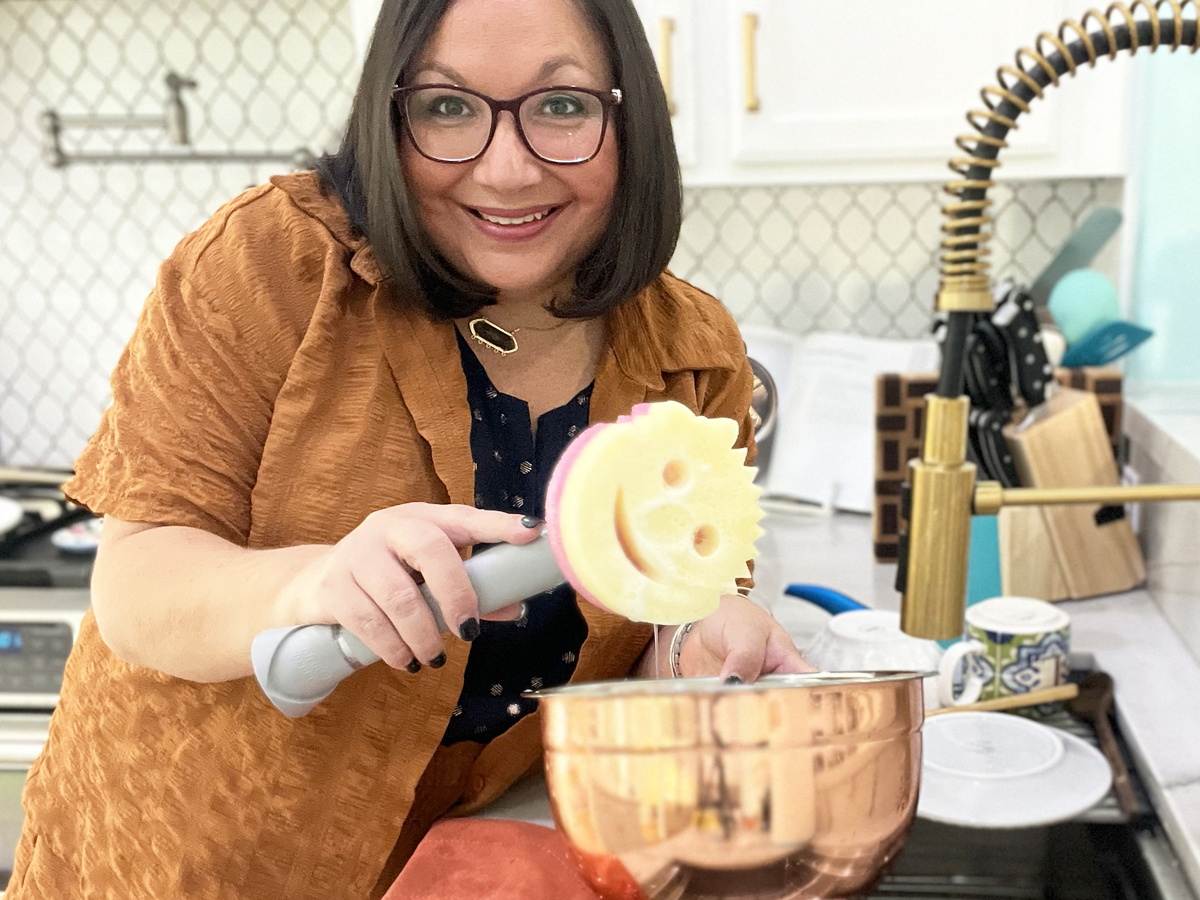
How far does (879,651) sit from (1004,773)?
0.51 feet

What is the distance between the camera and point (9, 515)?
169cm

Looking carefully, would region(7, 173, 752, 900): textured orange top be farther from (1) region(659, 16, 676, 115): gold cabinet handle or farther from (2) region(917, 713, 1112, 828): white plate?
(1) region(659, 16, 676, 115): gold cabinet handle

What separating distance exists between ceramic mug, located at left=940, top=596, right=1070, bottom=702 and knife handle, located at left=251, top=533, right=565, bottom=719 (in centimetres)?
76

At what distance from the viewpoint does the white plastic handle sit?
41.1 inches

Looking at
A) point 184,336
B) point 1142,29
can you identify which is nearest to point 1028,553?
point 1142,29

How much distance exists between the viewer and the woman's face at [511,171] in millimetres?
705

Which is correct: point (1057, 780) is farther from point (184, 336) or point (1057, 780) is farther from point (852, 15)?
point (852, 15)

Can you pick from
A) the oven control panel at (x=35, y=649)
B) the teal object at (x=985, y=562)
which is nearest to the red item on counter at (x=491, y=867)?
the teal object at (x=985, y=562)

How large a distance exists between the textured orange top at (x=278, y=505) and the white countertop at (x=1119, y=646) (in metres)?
0.13

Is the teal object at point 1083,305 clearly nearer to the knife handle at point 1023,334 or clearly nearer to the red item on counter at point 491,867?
the knife handle at point 1023,334

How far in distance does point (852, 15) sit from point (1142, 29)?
0.86 metres

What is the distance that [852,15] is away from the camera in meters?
1.58

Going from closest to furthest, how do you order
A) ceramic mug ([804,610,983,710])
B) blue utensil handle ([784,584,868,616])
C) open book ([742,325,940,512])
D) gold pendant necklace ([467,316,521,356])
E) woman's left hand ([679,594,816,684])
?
1. woman's left hand ([679,594,816,684])
2. gold pendant necklace ([467,316,521,356])
3. ceramic mug ([804,610,983,710])
4. blue utensil handle ([784,584,868,616])
5. open book ([742,325,940,512])

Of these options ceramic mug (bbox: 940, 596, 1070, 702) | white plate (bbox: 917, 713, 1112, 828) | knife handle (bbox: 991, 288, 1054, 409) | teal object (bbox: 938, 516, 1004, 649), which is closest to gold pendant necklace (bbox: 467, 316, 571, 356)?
white plate (bbox: 917, 713, 1112, 828)
